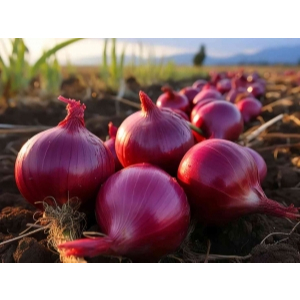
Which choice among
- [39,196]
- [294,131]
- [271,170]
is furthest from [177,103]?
[39,196]

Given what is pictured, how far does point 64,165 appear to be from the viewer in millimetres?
1260

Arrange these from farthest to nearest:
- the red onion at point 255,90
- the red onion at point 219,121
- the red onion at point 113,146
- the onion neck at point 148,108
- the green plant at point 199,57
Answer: the green plant at point 199,57
the red onion at point 255,90
the red onion at point 219,121
the red onion at point 113,146
the onion neck at point 148,108

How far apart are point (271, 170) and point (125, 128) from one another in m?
1.13

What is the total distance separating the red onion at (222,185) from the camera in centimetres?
127

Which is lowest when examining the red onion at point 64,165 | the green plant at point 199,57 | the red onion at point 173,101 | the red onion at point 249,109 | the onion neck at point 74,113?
the green plant at point 199,57

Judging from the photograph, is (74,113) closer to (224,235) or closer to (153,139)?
(153,139)

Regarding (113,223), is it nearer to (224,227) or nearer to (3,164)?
(224,227)

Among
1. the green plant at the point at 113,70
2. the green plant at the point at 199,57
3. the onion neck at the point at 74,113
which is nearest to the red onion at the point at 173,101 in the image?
the onion neck at the point at 74,113

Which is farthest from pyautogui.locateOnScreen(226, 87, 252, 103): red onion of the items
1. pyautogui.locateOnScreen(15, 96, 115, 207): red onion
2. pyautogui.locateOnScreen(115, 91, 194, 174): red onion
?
pyautogui.locateOnScreen(15, 96, 115, 207): red onion

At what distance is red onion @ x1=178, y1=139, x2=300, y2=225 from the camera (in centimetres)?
127

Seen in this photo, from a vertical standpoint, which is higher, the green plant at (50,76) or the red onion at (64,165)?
the red onion at (64,165)

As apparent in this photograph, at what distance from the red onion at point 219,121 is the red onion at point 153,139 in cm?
56

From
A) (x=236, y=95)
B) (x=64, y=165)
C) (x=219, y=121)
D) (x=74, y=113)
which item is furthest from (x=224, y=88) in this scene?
(x=64, y=165)

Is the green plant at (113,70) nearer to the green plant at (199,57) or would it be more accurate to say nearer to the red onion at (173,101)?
the red onion at (173,101)
